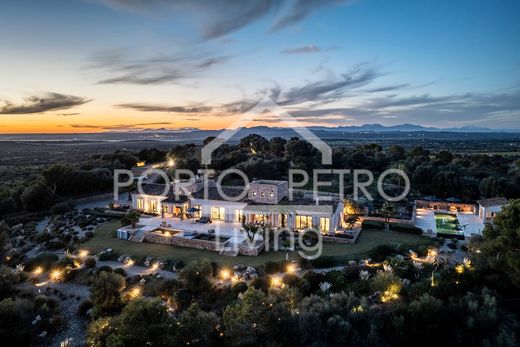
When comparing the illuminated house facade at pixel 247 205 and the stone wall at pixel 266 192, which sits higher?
the stone wall at pixel 266 192

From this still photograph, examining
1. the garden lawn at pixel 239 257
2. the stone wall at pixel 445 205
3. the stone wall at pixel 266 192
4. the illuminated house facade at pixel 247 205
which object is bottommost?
the garden lawn at pixel 239 257

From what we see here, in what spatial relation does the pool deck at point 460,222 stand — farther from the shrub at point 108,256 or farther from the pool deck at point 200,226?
the shrub at point 108,256

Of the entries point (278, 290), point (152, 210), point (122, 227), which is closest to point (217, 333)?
point (278, 290)

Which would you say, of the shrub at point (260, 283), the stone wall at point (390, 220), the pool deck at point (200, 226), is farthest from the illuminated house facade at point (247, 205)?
the shrub at point (260, 283)

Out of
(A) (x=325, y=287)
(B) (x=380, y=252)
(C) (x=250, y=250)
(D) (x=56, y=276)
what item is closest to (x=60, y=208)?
(D) (x=56, y=276)

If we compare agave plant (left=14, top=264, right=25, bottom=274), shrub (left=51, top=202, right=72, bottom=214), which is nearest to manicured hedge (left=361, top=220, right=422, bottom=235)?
agave plant (left=14, top=264, right=25, bottom=274)

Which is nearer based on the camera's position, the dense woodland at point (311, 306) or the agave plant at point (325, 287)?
the dense woodland at point (311, 306)

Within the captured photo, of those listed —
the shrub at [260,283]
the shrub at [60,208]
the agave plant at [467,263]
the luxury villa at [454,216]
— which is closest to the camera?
the shrub at [260,283]

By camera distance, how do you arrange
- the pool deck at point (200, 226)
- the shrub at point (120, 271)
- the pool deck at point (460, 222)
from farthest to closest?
the pool deck at point (460, 222), the pool deck at point (200, 226), the shrub at point (120, 271)

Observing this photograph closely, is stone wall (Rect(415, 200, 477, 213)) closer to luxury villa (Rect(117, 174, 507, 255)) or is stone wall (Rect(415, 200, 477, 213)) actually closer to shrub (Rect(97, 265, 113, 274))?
luxury villa (Rect(117, 174, 507, 255))
